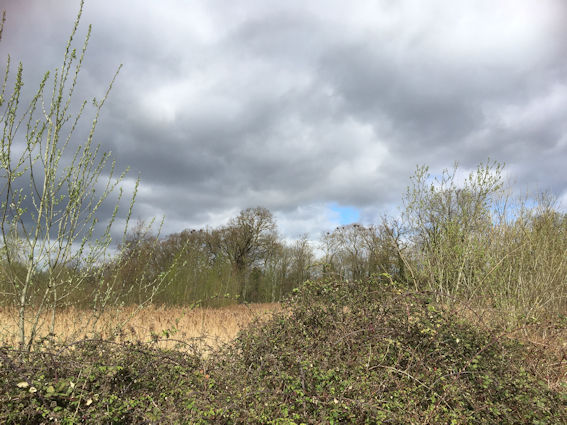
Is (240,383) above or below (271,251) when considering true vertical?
below

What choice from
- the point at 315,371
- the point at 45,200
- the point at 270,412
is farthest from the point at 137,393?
the point at 45,200

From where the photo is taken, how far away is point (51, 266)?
12.3ft

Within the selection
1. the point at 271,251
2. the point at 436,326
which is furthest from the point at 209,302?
the point at 271,251

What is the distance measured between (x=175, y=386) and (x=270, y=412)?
3.24 feet

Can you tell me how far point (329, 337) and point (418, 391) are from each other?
98 centimetres

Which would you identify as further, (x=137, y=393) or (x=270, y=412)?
(x=137, y=393)

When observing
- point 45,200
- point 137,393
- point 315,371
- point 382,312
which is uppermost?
point 45,200

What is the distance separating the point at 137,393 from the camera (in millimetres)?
Result: 3064

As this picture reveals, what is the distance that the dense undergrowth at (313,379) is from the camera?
2.65 metres

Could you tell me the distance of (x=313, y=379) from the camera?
3.30m

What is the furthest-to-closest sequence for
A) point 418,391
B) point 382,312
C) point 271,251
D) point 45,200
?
point 271,251, point 382,312, point 45,200, point 418,391

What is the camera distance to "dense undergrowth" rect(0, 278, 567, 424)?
265 cm

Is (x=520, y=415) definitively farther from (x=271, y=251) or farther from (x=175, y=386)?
(x=271, y=251)

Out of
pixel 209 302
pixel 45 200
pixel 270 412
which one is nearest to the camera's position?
pixel 270 412
